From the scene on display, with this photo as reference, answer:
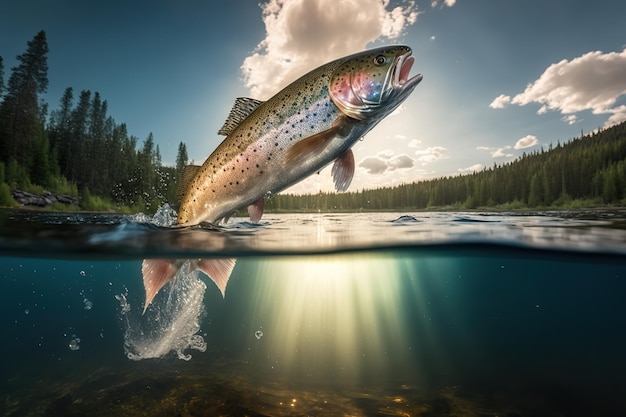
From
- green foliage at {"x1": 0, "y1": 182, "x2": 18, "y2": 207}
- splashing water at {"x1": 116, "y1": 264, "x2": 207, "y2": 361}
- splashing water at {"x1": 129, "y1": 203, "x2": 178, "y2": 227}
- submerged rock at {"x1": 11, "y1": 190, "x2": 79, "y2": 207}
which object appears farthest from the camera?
submerged rock at {"x1": 11, "y1": 190, "x2": 79, "y2": 207}

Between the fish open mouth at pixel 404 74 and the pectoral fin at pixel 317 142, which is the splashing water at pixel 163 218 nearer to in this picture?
the pectoral fin at pixel 317 142

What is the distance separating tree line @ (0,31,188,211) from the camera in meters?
48.5

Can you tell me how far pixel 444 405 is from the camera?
8.88m

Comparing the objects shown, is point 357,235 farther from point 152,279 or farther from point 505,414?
point 152,279

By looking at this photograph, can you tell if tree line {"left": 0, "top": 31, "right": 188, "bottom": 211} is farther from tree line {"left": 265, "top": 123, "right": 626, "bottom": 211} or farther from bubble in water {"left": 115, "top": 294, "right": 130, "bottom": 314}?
tree line {"left": 265, "top": 123, "right": 626, "bottom": 211}

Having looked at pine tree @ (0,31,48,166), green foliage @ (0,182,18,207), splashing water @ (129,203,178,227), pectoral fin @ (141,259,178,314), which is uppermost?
pine tree @ (0,31,48,166)

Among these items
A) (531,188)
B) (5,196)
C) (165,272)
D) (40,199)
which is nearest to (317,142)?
(165,272)

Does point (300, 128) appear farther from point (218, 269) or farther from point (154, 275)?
point (154, 275)

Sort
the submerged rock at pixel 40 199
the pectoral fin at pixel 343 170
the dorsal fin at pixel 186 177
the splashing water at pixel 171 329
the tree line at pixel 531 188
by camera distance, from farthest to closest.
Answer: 1. the tree line at pixel 531 188
2. the submerged rock at pixel 40 199
3. the splashing water at pixel 171 329
4. the dorsal fin at pixel 186 177
5. the pectoral fin at pixel 343 170

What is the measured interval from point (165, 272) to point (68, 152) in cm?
7431

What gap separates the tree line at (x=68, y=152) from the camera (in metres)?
48.5

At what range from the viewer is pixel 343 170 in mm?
2797

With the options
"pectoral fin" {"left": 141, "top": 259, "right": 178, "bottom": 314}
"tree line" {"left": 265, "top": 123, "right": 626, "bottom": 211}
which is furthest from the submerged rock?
"pectoral fin" {"left": 141, "top": 259, "right": 178, "bottom": 314}

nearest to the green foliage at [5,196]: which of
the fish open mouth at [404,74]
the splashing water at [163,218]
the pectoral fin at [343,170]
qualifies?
the splashing water at [163,218]
